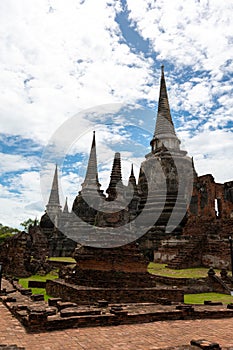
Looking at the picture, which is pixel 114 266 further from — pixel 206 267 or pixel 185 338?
pixel 206 267

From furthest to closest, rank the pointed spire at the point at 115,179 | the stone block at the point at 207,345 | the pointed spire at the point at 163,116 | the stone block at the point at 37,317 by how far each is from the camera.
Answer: the pointed spire at the point at 163,116 → the pointed spire at the point at 115,179 → the stone block at the point at 37,317 → the stone block at the point at 207,345

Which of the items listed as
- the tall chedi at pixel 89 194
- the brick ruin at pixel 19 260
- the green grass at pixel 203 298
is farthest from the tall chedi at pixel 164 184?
the green grass at pixel 203 298

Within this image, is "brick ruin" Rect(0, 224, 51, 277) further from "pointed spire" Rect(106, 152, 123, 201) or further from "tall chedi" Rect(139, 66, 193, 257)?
"tall chedi" Rect(139, 66, 193, 257)

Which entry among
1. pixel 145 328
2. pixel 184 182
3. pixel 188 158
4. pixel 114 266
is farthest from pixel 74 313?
pixel 188 158

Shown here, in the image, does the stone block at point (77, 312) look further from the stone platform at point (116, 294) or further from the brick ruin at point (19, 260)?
the brick ruin at point (19, 260)

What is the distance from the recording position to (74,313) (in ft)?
24.5

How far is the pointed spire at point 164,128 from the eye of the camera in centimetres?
3481

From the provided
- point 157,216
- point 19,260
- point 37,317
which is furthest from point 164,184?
point 37,317

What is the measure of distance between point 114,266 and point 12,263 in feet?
36.8

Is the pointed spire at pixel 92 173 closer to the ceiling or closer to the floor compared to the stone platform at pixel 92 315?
closer to the ceiling

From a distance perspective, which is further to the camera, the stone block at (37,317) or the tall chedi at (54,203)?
the tall chedi at (54,203)

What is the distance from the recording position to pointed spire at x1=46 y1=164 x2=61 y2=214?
4822 centimetres

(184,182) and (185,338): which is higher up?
(184,182)

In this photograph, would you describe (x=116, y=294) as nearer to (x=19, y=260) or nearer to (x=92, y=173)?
(x=19, y=260)
